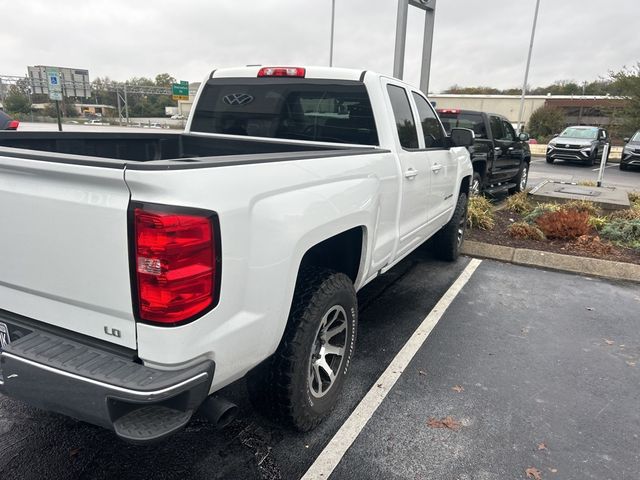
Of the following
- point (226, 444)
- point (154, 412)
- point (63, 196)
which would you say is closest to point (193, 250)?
point (63, 196)

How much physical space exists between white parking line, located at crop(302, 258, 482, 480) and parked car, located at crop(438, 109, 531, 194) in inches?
192

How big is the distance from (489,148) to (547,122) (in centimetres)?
4349

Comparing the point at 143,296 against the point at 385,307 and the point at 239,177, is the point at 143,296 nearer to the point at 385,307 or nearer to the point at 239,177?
the point at 239,177

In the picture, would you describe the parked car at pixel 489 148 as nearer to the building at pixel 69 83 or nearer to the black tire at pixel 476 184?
the black tire at pixel 476 184

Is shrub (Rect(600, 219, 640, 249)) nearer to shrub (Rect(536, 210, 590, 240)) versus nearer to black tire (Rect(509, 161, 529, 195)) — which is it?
shrub (Rect(536, 210, 590, 240))

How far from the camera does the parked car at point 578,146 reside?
20.5m

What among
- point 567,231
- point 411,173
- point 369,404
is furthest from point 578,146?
point 369,404

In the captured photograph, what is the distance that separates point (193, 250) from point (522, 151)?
10893 millimetres

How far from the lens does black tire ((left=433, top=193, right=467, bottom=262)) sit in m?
5.91

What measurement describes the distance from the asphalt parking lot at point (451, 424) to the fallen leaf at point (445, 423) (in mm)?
18

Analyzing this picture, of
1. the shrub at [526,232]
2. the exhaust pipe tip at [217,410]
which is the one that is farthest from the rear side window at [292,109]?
the shrub at [526,232]

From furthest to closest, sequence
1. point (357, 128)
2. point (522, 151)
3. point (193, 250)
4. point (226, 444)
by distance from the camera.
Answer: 1. point (522, 151)
2. point (357, 128)
3. point (226, 444)
4. point (193, 250)

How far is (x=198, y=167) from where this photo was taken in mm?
1736

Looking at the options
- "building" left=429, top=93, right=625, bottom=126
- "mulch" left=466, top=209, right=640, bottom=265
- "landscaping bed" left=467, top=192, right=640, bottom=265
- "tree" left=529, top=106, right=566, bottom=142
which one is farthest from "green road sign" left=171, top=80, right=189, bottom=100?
"mulch" left=466, top=209, right=640, bottom=265
